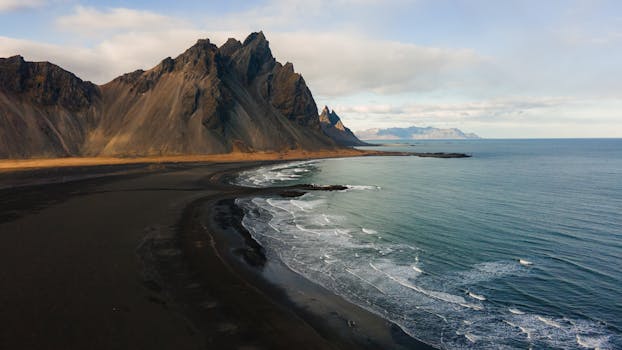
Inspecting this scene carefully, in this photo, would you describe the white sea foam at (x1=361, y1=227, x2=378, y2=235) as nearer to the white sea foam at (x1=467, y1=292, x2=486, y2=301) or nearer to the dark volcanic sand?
the dark volcanic sand

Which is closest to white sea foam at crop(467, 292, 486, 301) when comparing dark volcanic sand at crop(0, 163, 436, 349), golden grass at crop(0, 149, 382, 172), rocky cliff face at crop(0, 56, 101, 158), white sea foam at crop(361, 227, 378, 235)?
dark volcanic sand at crop(0, 163, 436, 349)

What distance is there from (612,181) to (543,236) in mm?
56903

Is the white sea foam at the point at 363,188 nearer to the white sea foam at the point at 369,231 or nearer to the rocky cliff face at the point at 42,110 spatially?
the white sea foam at the point at 369,231

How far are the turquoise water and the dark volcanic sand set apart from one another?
2.36 meters

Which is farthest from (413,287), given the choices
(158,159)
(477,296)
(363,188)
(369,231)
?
Answer: (158,159)

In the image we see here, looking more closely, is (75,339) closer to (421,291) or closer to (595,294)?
(421,291)

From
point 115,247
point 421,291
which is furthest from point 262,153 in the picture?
point 421,291

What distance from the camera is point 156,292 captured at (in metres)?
18.2

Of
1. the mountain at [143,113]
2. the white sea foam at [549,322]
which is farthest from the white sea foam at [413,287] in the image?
the mountain at [143,113]

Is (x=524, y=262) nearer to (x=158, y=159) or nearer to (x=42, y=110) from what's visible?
(x=158, y=159)

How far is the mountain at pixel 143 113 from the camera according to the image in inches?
4380

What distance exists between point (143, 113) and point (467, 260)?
129m

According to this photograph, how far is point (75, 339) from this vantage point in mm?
13664

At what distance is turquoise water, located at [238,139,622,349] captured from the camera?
16406 millimetres
